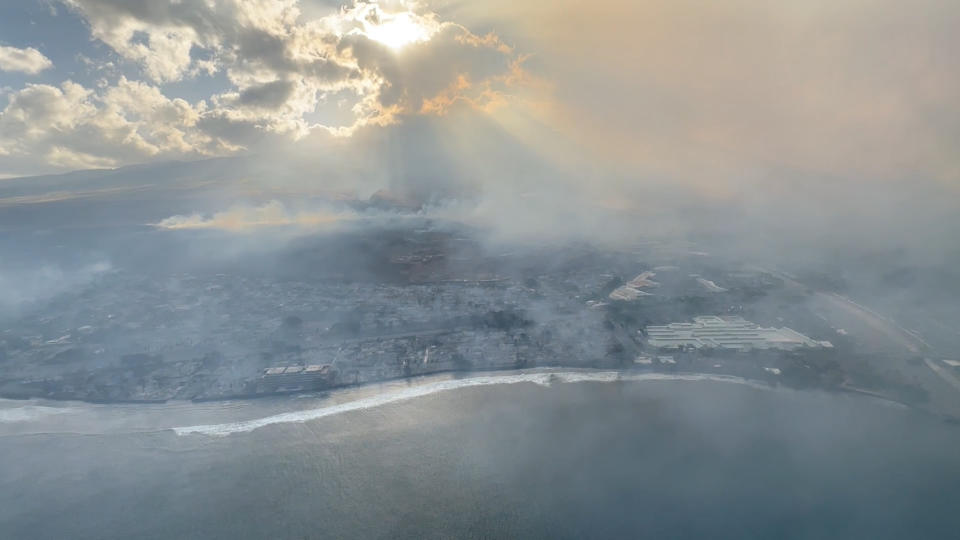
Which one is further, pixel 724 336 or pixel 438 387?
pixel 724 336

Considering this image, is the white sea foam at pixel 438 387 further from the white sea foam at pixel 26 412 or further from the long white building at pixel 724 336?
the white sea foam at pixel 26 412

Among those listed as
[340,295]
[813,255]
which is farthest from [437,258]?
[813,255]

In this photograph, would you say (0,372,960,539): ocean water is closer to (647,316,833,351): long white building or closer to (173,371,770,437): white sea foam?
(173,371,770,437): white sea foam

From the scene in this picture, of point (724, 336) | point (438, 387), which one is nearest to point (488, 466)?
point (438, 387)

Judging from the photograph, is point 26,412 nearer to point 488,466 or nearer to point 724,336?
point 488,466

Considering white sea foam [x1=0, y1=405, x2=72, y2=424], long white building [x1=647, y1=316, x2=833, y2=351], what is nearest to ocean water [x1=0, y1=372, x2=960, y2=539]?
white sea foam [x1=0, y1=405, x2=72, y2=424]
